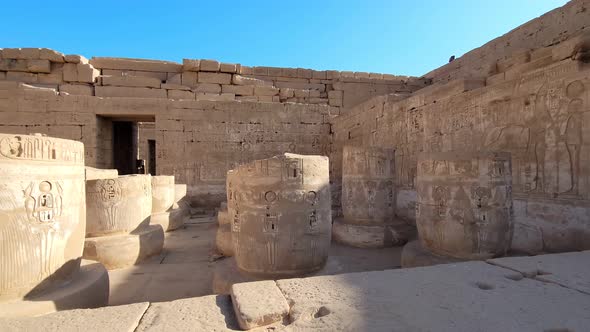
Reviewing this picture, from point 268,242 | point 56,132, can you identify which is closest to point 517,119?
point 268,242

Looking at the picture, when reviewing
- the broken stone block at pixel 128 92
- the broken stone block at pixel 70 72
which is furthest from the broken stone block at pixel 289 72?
the broken stone block at pixel 70 72

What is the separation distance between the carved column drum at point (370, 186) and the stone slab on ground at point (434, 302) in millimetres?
3156

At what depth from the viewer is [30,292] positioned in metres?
2.23

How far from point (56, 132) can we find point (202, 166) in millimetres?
4187

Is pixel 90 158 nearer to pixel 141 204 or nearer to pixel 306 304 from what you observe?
pixel 141 204

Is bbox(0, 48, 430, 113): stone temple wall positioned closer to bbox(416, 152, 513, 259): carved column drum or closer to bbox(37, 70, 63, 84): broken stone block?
bbox(37, 70, 63, 84): broken stone block

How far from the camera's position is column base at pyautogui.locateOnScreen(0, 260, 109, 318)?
2.08 m

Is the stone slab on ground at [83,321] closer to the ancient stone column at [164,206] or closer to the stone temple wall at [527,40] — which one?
the ancient stone column at [164,206]

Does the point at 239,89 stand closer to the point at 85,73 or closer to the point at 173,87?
the point at 173,87

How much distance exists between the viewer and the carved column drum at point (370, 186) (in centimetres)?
546

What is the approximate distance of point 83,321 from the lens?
166 cm

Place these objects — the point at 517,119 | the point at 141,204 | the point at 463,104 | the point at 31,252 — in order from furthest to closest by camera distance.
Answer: the point at 463,104 < the point at 141,204 < the point at 517,119 < the point at 31,252

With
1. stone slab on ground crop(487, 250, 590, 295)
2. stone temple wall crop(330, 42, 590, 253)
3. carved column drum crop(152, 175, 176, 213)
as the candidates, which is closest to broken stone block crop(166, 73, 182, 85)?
carved column drum crop(152, 175, 176, 213)

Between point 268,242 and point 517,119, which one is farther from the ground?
point 517,119
